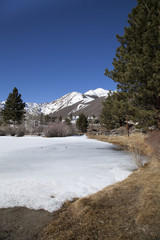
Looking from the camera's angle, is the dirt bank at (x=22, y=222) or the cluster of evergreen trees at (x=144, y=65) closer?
the dirt bank at (x=22, y=222)

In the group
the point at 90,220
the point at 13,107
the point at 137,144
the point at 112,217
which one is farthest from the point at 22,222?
the point at 13,107

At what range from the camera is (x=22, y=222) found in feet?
5.29

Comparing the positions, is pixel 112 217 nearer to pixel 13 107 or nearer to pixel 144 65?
pixel 144 65

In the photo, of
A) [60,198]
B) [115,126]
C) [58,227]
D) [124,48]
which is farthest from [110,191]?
[115,126]

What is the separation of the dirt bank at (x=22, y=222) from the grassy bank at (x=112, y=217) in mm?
115

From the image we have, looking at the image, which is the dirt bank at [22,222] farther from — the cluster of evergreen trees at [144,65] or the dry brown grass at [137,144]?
the cluster of evergreen trees at [144,65]

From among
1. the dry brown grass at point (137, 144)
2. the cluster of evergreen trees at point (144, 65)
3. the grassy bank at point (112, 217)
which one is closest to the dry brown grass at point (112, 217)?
the grassy bank at point (112, 217)

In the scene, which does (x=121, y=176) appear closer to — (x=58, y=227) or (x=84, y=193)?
(x=84, y=193)

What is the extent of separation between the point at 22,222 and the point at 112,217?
1.05 metres

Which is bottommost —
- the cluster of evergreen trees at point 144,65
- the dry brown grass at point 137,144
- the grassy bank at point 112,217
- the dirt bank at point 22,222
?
the dirt bank at point 22,222

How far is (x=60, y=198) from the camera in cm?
215

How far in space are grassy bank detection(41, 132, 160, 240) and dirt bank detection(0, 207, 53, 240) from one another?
0.38 ft

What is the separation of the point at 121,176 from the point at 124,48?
797cm

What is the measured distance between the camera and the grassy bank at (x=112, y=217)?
1.39 m
